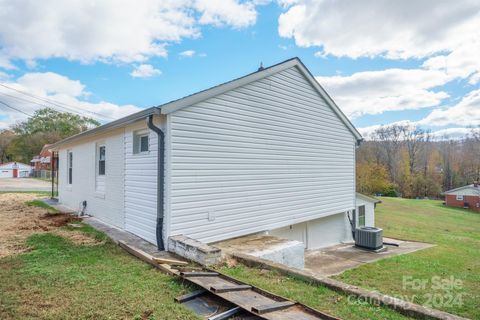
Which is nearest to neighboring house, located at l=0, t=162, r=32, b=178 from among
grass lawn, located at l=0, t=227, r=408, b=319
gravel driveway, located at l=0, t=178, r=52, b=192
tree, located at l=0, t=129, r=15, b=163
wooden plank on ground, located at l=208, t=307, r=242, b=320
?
tree, located at l=0, t=129, r=15, b=163

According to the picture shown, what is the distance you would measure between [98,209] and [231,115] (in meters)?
5.47

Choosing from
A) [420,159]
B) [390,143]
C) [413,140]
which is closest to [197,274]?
[390,143]

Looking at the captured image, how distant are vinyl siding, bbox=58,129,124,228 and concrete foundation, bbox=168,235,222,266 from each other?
2661mm

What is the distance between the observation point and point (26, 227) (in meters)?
7.85

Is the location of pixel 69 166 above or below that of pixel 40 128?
below

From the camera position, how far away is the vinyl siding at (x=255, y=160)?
6082mm

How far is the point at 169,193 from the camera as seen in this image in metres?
5.75

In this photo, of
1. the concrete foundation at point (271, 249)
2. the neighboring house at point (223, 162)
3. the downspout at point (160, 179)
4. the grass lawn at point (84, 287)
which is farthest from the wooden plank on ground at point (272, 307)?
the downspout at point (160, 179)

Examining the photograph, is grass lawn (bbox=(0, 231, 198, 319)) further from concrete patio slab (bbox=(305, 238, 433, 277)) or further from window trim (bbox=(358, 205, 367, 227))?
window trim (bbox=(358, 205, 367, 227))

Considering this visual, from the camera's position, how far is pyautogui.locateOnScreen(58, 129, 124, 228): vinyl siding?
7695 mm

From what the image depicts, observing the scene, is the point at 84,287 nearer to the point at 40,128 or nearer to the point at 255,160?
the point at 255,160

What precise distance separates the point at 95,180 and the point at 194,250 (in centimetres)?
582

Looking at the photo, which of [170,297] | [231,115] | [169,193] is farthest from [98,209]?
[170,297]

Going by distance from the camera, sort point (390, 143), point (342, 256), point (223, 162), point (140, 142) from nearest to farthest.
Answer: point (223, 162) → point (140, 142) → point (342, 256) → point (390, 143)
